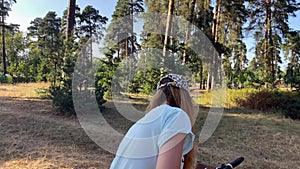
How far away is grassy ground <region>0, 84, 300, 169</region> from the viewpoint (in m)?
3.68

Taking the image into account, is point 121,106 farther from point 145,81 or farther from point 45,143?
point 145,81

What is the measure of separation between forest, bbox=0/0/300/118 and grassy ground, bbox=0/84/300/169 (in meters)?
0.85

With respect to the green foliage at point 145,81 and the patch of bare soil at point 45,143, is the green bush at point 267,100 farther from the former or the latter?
the patch of bare soil at point 45,143

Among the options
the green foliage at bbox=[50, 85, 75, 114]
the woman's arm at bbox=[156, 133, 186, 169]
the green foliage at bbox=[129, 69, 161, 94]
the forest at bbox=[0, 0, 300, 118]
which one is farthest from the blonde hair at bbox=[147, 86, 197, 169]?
Answer: the green foliage at bbox=[50, 85, 75, 114]

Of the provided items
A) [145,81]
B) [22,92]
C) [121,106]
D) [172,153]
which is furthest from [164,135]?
[22,92]

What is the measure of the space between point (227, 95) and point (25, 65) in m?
16.9

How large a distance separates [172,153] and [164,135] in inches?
2.3

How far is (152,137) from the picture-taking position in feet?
2.81

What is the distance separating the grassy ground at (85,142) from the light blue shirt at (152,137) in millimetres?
2697

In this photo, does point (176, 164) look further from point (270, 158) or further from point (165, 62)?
point (165, 62)

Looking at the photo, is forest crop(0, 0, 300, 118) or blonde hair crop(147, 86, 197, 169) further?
forest crop(0, 0, 300, 118)

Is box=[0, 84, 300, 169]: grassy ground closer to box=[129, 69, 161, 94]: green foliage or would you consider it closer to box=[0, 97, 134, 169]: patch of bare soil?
box=[0, 97, 134, 169]: patch of bare soil

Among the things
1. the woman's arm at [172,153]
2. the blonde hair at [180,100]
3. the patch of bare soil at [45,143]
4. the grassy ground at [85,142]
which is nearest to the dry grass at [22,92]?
the grassy ground at [85,142]

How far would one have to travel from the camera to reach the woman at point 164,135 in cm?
80
